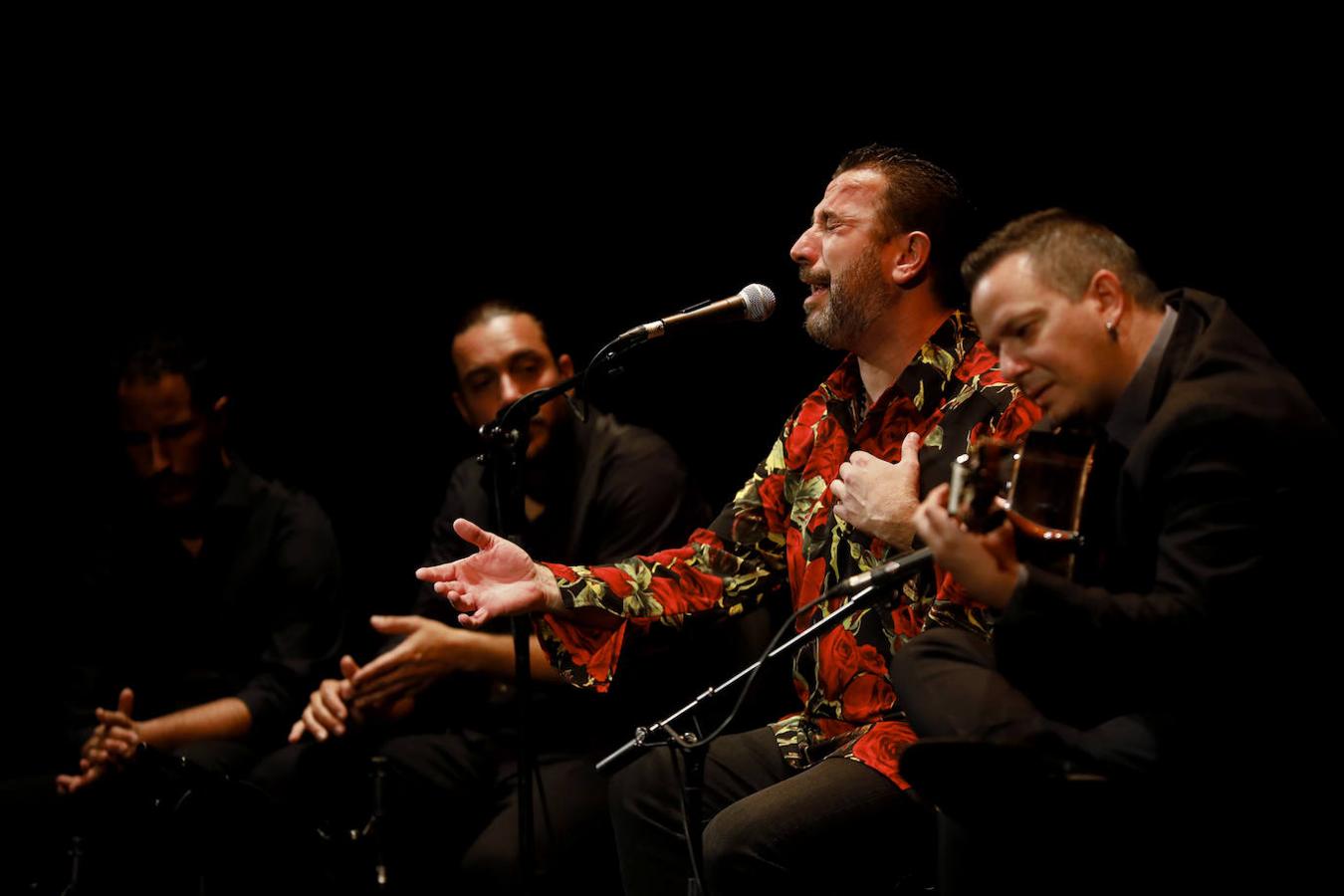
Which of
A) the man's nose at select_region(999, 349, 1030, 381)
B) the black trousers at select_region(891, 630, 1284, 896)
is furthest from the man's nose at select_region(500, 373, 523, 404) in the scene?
the black trousers at select_region(891, 630, 1284, 896)

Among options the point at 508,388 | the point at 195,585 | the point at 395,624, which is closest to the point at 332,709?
the point at 395,624

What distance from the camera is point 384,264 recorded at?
15.6 ft

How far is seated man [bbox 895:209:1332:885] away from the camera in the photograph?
185cm

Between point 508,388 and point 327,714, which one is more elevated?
point 508,388

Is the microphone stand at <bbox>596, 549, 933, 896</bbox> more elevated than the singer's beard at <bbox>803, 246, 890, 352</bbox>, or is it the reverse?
the singer's beard at <bbox>803, 246, 890, 352</bbox>

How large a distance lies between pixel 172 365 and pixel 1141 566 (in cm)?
336

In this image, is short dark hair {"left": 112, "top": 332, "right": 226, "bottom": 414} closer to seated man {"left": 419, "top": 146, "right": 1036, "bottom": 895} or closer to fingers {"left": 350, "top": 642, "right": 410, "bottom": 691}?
fingers {"left": 350, "top": 642, "right": 410, "bottom": 691}

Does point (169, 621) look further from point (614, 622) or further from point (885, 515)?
point (885, 515)

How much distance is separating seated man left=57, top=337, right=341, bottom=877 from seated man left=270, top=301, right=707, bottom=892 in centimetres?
29

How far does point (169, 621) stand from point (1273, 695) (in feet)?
11.2

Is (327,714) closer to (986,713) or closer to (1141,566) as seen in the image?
(986,713)

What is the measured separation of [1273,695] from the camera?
1.90 m

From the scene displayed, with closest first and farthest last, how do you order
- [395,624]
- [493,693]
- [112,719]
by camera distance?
[395,624], [112,719], [493,693]

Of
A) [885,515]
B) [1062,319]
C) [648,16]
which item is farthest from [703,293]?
[1062,319]
